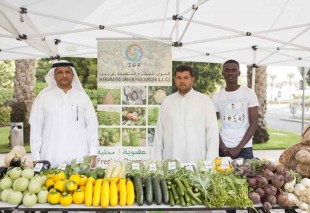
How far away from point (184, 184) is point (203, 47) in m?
4.28

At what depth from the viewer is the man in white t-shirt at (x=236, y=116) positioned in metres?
4.54

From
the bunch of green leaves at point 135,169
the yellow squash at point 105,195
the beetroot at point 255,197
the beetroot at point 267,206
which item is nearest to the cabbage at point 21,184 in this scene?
the yellow squash at point 105,195

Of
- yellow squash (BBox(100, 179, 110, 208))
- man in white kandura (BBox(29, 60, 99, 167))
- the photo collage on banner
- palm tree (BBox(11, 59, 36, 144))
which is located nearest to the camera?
yellow squash (BBox(100, 179, 110, 208))

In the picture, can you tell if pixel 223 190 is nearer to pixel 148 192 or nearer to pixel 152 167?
pixel 148 192

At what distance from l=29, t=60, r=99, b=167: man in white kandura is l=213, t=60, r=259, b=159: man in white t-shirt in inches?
66.7

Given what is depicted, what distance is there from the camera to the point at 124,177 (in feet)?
10.5

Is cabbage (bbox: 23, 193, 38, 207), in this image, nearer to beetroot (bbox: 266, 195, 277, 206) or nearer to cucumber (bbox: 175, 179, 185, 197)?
cucumber (bbox: 175, 179, 185, 197)

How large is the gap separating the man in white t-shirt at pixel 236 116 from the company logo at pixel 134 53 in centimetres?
165

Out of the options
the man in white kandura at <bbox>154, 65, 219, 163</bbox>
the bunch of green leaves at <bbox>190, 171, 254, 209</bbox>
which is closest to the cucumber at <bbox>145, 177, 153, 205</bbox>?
the bunch of green leaves at <bbox>190, 171, 254, 209</bbox>

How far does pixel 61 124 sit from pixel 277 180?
8.16 ft

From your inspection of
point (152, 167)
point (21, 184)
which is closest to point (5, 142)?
point (21, 184)

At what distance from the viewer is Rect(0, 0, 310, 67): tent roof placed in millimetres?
4633

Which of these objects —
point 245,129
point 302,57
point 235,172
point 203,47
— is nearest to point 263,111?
point 302,57

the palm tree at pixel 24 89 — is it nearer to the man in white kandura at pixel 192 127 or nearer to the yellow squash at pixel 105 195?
the man in white kandura at pixel 192 127
